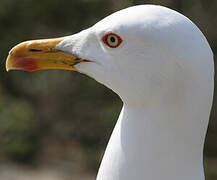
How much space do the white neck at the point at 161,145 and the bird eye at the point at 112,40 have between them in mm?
274

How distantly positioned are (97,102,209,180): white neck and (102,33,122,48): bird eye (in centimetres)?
27

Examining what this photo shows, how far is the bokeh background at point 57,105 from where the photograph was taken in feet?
20.2

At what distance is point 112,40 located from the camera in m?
2.03

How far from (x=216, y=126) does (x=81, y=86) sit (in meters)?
1.86

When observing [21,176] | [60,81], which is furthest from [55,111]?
[21,176]

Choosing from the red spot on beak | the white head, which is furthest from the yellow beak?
the white head

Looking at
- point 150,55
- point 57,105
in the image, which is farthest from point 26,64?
point 57,105

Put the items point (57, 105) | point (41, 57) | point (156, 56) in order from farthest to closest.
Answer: point (57, 105), point (41, 57), point (156, 56)

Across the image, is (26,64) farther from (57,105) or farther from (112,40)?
(57,105)

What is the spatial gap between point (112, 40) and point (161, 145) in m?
0.48

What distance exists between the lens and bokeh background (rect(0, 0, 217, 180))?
243 inches

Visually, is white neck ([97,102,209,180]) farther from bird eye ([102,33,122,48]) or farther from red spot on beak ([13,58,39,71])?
red spot on beak ([13,58,39,71])

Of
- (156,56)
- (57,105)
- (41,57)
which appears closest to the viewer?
(156,56)

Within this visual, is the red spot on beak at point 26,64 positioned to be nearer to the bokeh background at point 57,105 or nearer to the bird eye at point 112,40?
the bird eye at point 112,40
